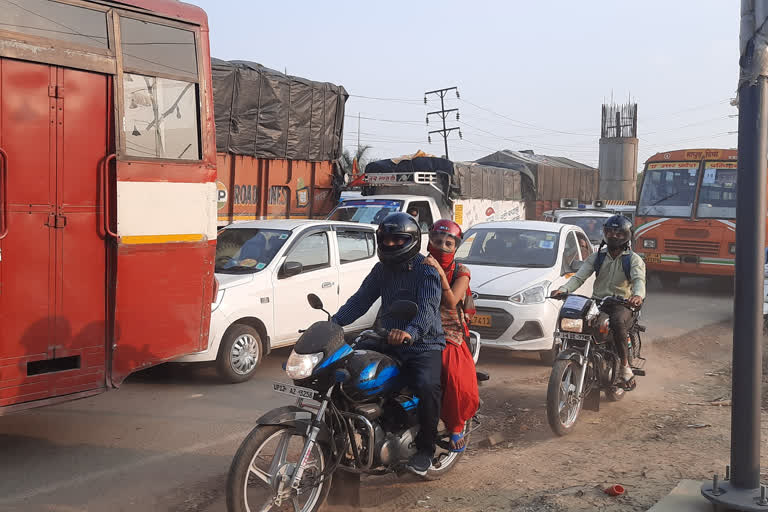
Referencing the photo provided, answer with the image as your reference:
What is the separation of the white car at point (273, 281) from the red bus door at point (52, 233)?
1960mm

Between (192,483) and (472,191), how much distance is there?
14478 millimetres

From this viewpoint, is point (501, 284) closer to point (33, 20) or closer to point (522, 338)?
point (522, 338)

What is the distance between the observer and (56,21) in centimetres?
527

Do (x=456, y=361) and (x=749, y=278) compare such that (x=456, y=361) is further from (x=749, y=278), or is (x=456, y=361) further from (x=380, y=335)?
(x=749, y=278)

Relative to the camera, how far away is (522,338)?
864 cm

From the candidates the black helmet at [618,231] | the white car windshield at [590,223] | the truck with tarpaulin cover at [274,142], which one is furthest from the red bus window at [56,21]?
the white car windshield at [590,223]

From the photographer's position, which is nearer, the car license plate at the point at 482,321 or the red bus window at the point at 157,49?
the red bus window at the point at 157,49

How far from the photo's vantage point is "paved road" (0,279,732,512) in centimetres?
479

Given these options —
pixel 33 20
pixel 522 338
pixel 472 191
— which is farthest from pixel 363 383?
pixel 472 191

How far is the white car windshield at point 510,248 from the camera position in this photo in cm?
964

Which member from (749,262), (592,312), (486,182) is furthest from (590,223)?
(749,262)

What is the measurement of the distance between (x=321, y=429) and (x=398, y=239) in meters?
1.20

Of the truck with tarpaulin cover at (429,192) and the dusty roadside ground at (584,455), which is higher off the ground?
the truck with tarpaulin cover at (429,192)

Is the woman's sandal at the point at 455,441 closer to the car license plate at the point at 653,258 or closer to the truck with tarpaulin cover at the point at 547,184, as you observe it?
the car license plate at the point at 653,258
